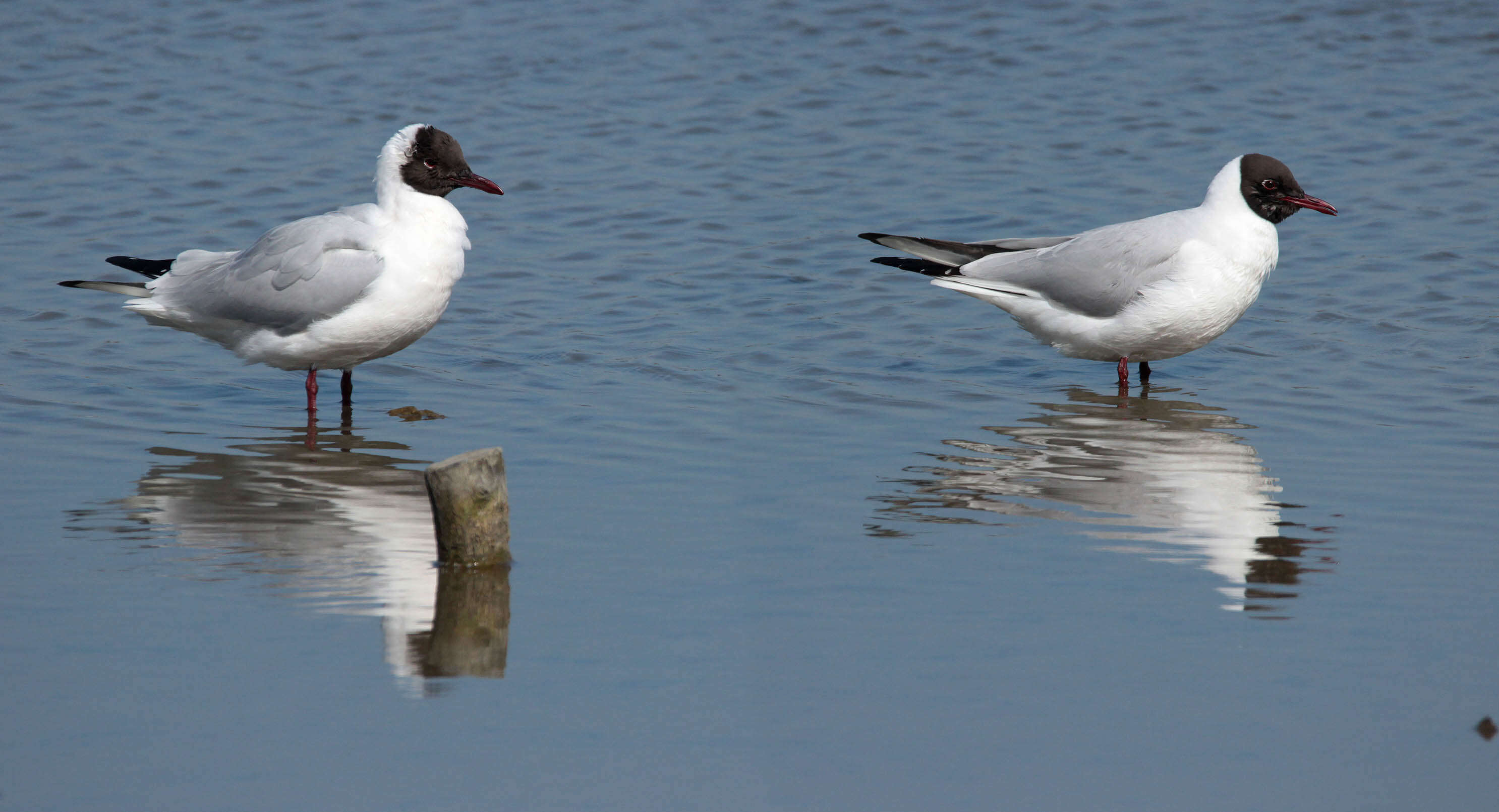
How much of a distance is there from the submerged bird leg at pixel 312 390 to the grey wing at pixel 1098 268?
3.47 metres

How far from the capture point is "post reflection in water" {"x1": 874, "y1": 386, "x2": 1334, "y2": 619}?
222 inches

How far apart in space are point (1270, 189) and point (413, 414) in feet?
14.8

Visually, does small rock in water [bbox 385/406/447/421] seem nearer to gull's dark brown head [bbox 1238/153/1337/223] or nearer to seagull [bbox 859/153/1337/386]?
seagull [bbox 859/153/1337/386]

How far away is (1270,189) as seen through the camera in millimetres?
8430

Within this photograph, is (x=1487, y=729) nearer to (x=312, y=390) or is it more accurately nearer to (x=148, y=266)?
(x=312, y=390)

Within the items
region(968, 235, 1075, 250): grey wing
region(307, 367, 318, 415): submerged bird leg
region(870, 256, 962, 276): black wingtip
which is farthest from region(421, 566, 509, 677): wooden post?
region(968, 235, 1075, 250): grey wing

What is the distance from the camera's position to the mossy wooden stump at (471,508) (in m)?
5.32

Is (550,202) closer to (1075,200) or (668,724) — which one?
(1075,200)

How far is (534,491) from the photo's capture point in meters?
6.47

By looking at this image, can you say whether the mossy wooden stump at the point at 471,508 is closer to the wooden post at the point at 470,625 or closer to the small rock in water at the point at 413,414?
the wooden post at the point at 470,625

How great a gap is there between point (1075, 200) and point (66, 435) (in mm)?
7287

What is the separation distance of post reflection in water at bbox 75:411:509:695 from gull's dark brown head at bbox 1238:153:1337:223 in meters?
4.47

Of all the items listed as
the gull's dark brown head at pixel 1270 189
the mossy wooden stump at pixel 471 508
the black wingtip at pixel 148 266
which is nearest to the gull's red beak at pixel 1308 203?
the gull's dark brown head at pixel 1270 189

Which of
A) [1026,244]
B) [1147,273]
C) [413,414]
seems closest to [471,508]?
[413,414]
